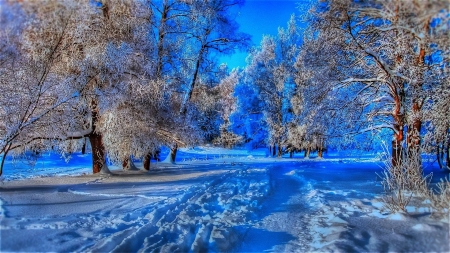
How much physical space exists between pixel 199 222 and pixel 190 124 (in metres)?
7.76

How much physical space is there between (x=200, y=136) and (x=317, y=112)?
574cm

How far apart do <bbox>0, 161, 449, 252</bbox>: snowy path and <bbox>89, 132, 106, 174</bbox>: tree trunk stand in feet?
→ 9.93

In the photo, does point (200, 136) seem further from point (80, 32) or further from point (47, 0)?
point (47, 0)

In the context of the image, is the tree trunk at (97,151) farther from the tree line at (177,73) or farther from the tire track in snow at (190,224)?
the tire track in snow at (190,224)

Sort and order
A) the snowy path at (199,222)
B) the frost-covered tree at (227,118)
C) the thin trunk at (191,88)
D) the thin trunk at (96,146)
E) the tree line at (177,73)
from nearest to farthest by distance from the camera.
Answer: the snowy path at (199,222) < the tree line at (177,73) < the thin trunk at (96,146) < the thin trunk at (191,88) < the frost-covered tree at (227,118)

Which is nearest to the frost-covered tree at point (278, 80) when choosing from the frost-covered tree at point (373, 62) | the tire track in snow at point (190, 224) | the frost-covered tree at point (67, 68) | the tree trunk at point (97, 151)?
the frost-covered tree at point (373, 62)

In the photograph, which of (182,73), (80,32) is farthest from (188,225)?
(182,73)

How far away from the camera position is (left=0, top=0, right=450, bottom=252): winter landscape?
4219mm

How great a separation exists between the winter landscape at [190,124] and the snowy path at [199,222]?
0.03 meters

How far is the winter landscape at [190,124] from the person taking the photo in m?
4.22

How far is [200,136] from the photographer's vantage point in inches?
531

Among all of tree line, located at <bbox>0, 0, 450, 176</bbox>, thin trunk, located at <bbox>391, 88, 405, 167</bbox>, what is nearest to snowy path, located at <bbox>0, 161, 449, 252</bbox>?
thin trunk, located at <bbox>391, 88, 405, 167</bbox>

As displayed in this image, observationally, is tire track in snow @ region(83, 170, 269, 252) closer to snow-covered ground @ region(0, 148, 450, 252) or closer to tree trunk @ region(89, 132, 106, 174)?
snow-covered ground @ region(0, 148, 450, 252)

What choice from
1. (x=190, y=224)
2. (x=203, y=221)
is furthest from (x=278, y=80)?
(x=190, y=224)
